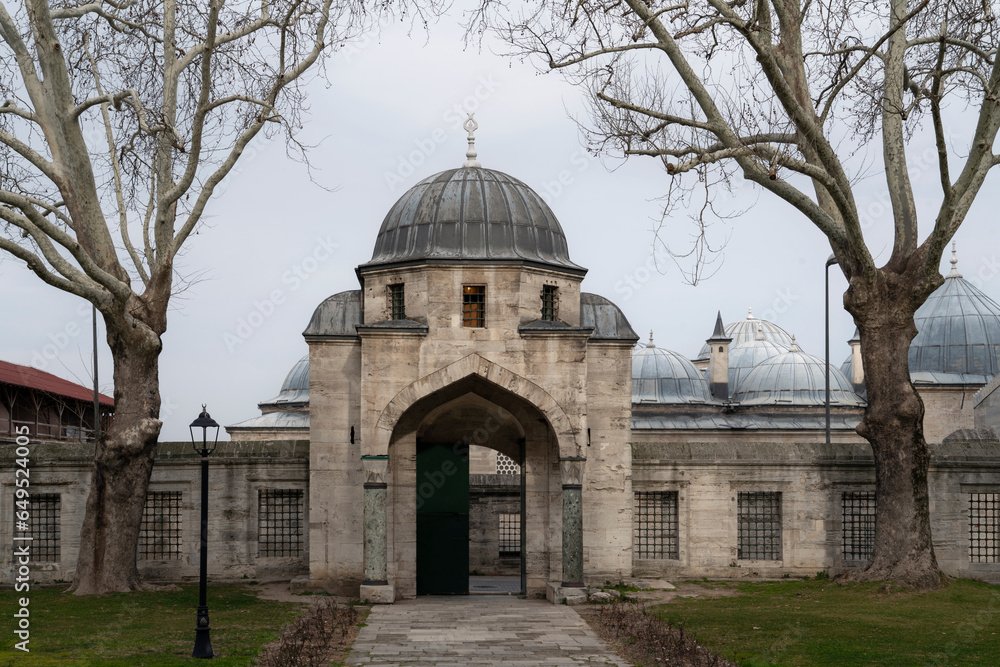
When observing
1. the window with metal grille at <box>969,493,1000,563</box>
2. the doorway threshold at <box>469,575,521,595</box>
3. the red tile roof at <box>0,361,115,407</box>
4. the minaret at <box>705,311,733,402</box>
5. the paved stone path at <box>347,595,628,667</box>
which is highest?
the minaret at <box>705,311,733,402</box>

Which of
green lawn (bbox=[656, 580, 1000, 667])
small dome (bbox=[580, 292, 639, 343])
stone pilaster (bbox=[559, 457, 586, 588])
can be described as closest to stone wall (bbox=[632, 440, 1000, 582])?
green lawn (bbox=[656, 580, 1000, 667])

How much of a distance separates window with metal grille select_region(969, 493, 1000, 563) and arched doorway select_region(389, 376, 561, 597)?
10092 millimetres

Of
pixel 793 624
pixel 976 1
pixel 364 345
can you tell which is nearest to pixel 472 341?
pixel 364 345

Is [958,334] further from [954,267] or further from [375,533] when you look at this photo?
[375,533]

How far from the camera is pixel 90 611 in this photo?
18.5 m

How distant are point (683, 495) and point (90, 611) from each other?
13.1 metres

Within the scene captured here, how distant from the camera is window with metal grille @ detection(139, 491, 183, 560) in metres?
24.6

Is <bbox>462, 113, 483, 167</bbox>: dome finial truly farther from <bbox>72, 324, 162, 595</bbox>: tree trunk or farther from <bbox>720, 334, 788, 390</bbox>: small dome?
<bbox>720, 334, 788, 390</bbox>: small dome

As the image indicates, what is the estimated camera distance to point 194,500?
24.5m

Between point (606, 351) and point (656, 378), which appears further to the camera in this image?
point (656, 378)

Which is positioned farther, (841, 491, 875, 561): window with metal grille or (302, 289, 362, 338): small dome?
(841, 491, 875, 561): window with metal grille

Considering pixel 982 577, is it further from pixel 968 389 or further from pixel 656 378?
pixel 656 378

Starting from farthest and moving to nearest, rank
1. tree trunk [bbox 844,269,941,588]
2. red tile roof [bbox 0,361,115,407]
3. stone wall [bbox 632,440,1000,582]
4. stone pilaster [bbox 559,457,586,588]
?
1. red tile roof [bbox 0,361,115,407]
2. stone wall [bbox 632,440,1000,582]
3. stone pilaster [bbox 559,457,586,588]
4. tree trunk [bbox 844,269,941,588]

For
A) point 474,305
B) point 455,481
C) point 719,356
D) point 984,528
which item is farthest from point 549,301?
point 719,356
